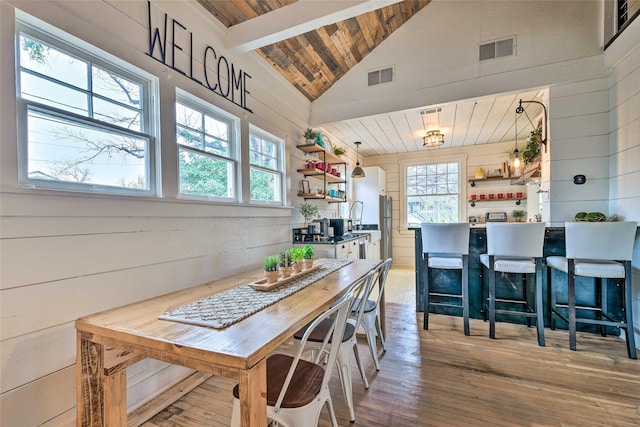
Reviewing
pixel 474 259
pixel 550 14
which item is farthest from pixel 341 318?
pixel 550 14

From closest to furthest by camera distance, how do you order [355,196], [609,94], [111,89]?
[111,89] → [609,94] → [355,196]

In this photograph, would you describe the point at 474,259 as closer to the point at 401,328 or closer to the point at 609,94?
the point at 401,328

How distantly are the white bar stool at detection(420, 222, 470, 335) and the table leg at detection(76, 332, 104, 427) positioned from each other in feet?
8.43

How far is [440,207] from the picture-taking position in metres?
6.04

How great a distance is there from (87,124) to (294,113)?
2455 millimetres

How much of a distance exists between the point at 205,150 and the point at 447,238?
2.47 meters

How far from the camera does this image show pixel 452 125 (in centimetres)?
445

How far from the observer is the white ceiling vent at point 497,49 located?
307 cm

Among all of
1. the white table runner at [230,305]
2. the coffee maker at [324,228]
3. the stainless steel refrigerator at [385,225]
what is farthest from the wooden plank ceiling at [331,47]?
the stainless steel refrigerator at [385,225]

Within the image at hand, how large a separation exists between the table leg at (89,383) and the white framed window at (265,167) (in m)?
1.80

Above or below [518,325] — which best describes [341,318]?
above

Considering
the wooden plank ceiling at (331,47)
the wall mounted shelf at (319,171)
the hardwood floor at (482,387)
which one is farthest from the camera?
the wall mounted shelf at (319,171)

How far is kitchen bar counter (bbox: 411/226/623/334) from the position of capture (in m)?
2.71

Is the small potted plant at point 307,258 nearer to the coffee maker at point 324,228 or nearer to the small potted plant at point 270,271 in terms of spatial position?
the small potted plant at point 270,271
